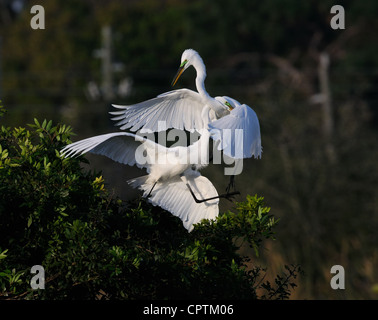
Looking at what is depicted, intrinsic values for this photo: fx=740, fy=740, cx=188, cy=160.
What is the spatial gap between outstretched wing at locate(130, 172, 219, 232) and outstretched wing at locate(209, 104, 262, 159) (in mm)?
443

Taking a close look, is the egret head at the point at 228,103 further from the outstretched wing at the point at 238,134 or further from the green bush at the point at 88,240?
the green bush at the point at 88,240

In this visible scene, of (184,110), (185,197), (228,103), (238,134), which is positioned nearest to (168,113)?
(184,110)

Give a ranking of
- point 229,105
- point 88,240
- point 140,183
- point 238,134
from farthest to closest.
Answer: point 229,105 → point 140,183 → point 238,134 → point 88,240

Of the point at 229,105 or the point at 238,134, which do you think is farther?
the point at 229,105

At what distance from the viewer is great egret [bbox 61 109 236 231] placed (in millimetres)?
5129

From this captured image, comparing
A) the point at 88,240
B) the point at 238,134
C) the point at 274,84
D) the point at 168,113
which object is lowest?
the point at 88,240

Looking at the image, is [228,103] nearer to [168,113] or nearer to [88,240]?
[168,113]

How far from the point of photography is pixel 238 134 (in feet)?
16.2

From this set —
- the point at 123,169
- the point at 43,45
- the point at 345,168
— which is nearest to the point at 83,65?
the point at 43,45

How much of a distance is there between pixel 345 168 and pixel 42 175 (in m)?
9.21

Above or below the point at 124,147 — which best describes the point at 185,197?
below

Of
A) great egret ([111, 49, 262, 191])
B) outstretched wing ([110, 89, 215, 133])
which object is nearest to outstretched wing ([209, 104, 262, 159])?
great egret ([111, 49, 262, 191])

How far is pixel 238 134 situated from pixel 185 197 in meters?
0.68
